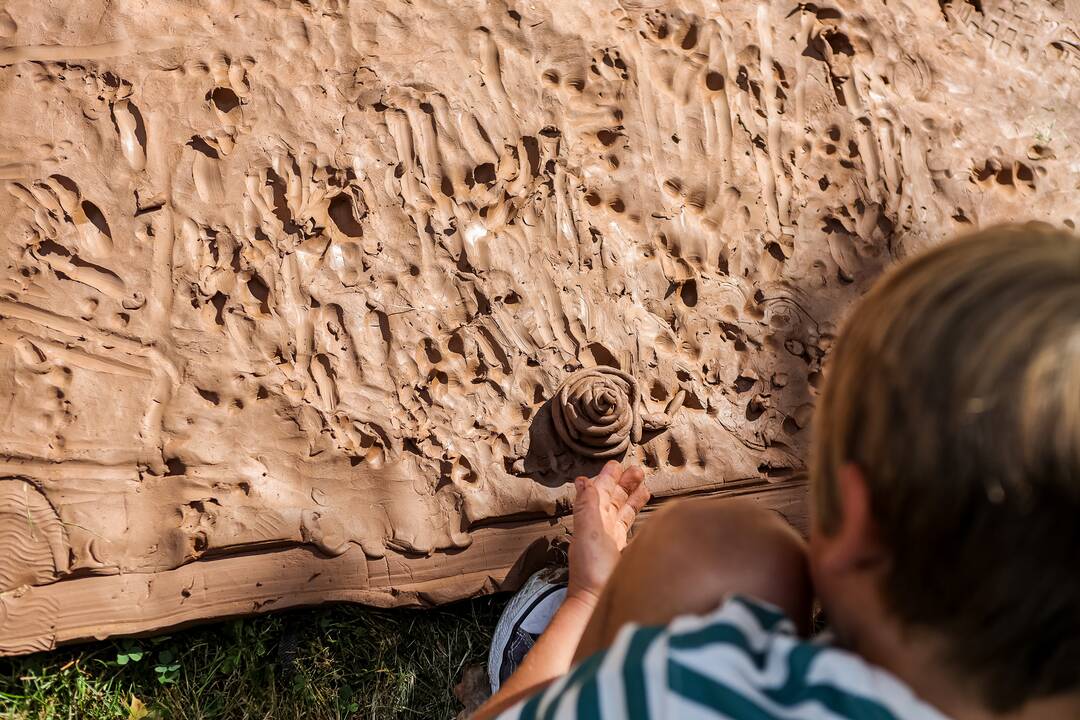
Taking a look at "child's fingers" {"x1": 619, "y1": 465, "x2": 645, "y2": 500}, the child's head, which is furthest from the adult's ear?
"child's fingers" {"x1": 619, "y1": 465, "x2": 645, "y2": 500}

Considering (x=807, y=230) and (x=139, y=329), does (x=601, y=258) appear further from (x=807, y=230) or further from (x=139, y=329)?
(x=139, y=329)

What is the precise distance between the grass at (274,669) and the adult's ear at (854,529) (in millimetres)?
1336

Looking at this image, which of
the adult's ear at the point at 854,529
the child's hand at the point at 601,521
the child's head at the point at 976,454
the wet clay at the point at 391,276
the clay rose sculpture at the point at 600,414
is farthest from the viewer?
the clay rose sculpture at the point at 600,414

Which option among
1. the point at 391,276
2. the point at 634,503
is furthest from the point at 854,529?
the point at 391,276

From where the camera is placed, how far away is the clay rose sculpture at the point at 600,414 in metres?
2.08

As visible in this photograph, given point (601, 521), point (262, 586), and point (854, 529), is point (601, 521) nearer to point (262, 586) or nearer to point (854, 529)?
point (262, 586)

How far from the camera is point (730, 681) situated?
0.89 m

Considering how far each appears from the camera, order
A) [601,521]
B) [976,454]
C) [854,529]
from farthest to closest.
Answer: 1. [601,521]
2. [854,529]
3. [976,454]

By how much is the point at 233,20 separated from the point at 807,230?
5.25 feet

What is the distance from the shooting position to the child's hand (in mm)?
1858

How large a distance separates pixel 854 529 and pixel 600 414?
1.20 meters

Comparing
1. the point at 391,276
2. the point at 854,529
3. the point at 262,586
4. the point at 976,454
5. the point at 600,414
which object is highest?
the point at 976,454

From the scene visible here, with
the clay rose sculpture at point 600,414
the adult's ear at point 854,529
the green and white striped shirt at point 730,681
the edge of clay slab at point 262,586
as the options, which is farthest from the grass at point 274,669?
the adult's ear at point 854,529

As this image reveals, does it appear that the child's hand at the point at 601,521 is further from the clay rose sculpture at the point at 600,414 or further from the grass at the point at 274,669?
the grass at the point at 274,669
